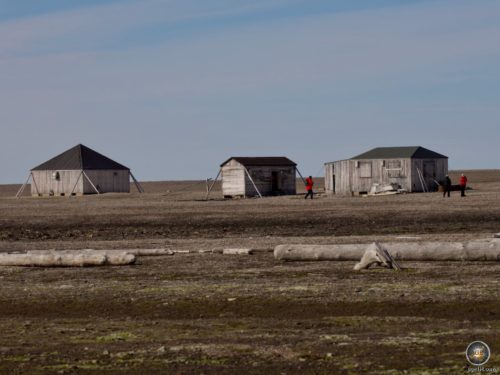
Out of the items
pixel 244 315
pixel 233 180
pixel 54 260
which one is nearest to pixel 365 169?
pixel 233 180

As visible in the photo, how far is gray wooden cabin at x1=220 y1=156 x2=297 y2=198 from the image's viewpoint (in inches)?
2707

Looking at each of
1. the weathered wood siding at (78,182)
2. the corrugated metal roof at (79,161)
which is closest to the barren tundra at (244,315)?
the weathered wood siding at (78,182)

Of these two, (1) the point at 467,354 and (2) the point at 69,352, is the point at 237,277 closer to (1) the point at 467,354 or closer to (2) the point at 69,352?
(2) the point at 69,352

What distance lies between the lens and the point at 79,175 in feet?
266

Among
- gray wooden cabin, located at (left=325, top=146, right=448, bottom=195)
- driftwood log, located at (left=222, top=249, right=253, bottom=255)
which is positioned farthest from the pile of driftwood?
gray wooden cabin, located at (left=325, top=146, right=448, bottom=195)

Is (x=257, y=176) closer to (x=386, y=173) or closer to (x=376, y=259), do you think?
(x=386, y=173)

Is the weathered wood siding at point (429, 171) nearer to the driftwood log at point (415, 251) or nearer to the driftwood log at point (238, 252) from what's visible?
the driftwood log at point (238, 252)

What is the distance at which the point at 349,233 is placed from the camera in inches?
1332

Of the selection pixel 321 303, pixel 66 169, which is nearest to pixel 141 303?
pixel 321 303

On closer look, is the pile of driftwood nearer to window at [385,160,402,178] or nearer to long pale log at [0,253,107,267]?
long pale log at [0,253,107,267]

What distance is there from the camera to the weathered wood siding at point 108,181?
266ft

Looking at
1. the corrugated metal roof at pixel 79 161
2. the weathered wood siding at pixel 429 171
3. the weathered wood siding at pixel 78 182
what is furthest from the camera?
the corrugated metal roof at pixel 79 161

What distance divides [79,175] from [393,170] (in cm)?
2576

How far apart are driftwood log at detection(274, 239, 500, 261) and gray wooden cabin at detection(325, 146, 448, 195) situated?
143ft
